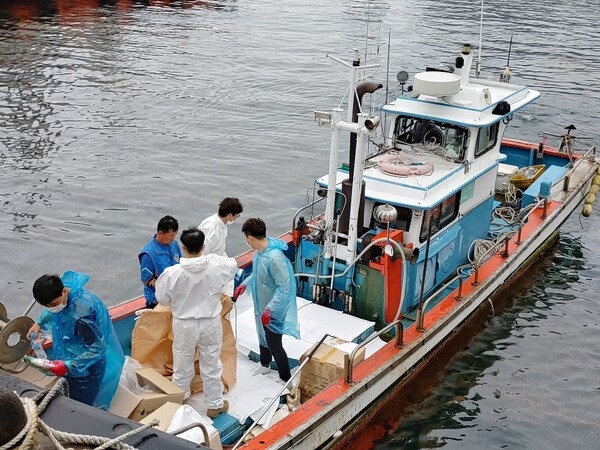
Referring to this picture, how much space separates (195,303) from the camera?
579 centimetres

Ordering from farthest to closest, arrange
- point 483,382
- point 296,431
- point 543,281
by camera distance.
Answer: point 543,281 → point 483,382 → point 296,431

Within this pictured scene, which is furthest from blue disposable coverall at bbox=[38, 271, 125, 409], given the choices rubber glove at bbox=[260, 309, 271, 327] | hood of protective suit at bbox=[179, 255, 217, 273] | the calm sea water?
the calm sea water

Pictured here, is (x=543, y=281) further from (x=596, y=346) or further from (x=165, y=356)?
(x=165, y=356)

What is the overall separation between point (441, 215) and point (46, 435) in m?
6.74

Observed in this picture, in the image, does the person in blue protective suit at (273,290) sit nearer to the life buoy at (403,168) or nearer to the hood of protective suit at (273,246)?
the hood of protective suit at (273,246)

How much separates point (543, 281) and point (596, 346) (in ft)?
5.79

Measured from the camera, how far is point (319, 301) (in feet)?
27.0

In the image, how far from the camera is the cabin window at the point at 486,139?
9201mm

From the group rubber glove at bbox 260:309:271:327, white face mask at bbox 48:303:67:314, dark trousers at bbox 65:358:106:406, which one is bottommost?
dark trousers at bbox 65:358:106:406

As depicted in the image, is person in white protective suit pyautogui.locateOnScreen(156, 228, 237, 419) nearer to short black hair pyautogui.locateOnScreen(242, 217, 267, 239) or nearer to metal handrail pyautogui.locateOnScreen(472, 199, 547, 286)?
short black hair pyautogui.locateOnScreen(242, 217, 267, 239)

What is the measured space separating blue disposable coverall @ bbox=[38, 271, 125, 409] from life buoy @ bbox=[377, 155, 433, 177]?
4.11 metres

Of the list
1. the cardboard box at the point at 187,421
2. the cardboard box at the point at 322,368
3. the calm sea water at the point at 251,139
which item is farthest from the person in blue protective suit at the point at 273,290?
the calm sea water at the point at 251,139

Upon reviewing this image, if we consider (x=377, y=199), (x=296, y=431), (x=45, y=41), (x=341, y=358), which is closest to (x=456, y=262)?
(x=377, y=199)

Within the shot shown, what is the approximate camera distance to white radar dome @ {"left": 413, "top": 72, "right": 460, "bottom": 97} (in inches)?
345
